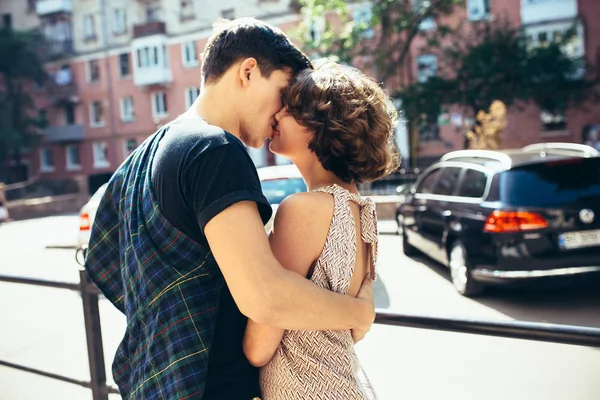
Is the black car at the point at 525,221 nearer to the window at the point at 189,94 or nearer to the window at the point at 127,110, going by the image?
the window at the point at 189,94

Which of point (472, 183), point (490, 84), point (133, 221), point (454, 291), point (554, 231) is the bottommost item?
point (454, 291)

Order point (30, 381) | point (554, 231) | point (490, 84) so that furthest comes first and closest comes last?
point (490, 84) < point (554, 231) < point (30, 381)

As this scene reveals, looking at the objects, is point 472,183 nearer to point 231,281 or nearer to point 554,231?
point 554,231

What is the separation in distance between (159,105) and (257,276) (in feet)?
126

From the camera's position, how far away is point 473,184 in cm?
673

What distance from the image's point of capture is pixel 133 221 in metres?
1.37

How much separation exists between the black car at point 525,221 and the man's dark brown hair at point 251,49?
4.89 meters

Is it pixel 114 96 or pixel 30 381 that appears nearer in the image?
pixel 30 381

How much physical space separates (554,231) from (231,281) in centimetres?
523

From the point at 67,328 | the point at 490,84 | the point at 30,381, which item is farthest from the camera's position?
the point at 490,84

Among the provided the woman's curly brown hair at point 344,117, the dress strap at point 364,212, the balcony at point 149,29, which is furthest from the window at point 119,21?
the dress strap at point 364,212

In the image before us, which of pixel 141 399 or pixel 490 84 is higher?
pixel 490 84

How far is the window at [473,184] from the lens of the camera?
21.2 feet

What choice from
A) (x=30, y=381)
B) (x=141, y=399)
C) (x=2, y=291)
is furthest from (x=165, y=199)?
(x=30, y=381)
